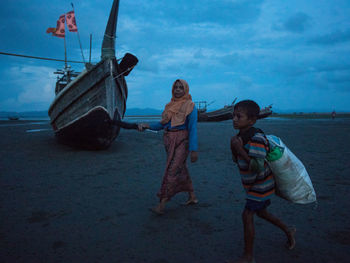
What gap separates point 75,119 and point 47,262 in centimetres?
550

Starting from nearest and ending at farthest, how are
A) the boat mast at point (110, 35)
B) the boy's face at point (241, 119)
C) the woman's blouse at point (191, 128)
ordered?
the boy's face at point (241, 119), the woman's blouse at point (191, 128), the boat mast at point (110, 35)

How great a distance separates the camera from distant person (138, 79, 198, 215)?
285cm

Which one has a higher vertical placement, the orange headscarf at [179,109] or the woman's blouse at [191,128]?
the orange headscarf at [179,109]

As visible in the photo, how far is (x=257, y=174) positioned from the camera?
1797 millimetres

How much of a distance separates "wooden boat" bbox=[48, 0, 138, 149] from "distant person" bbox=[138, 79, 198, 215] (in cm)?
363

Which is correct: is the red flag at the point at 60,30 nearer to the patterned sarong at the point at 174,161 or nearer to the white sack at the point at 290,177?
the patterned sarong at the point at 174,161

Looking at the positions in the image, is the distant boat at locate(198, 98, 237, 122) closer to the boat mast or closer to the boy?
the boat mast

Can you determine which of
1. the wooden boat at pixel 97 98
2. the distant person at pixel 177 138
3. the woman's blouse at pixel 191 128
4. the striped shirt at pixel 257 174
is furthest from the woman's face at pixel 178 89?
the wooden boat at pixel 97 98

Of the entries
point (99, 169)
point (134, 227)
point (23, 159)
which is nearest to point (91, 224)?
point (134, 227)

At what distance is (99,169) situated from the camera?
17.3 feet

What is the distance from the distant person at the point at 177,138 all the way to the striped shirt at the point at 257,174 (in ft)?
3.28

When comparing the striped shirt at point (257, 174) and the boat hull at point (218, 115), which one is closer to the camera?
the striped shirt at point (257, 174)

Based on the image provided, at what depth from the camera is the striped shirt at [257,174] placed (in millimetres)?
1689

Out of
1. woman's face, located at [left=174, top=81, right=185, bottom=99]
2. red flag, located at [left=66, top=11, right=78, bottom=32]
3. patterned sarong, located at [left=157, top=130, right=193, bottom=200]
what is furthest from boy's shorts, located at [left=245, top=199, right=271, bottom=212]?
red flag, located at [left=66, top=11, right=78, bottom=32]
